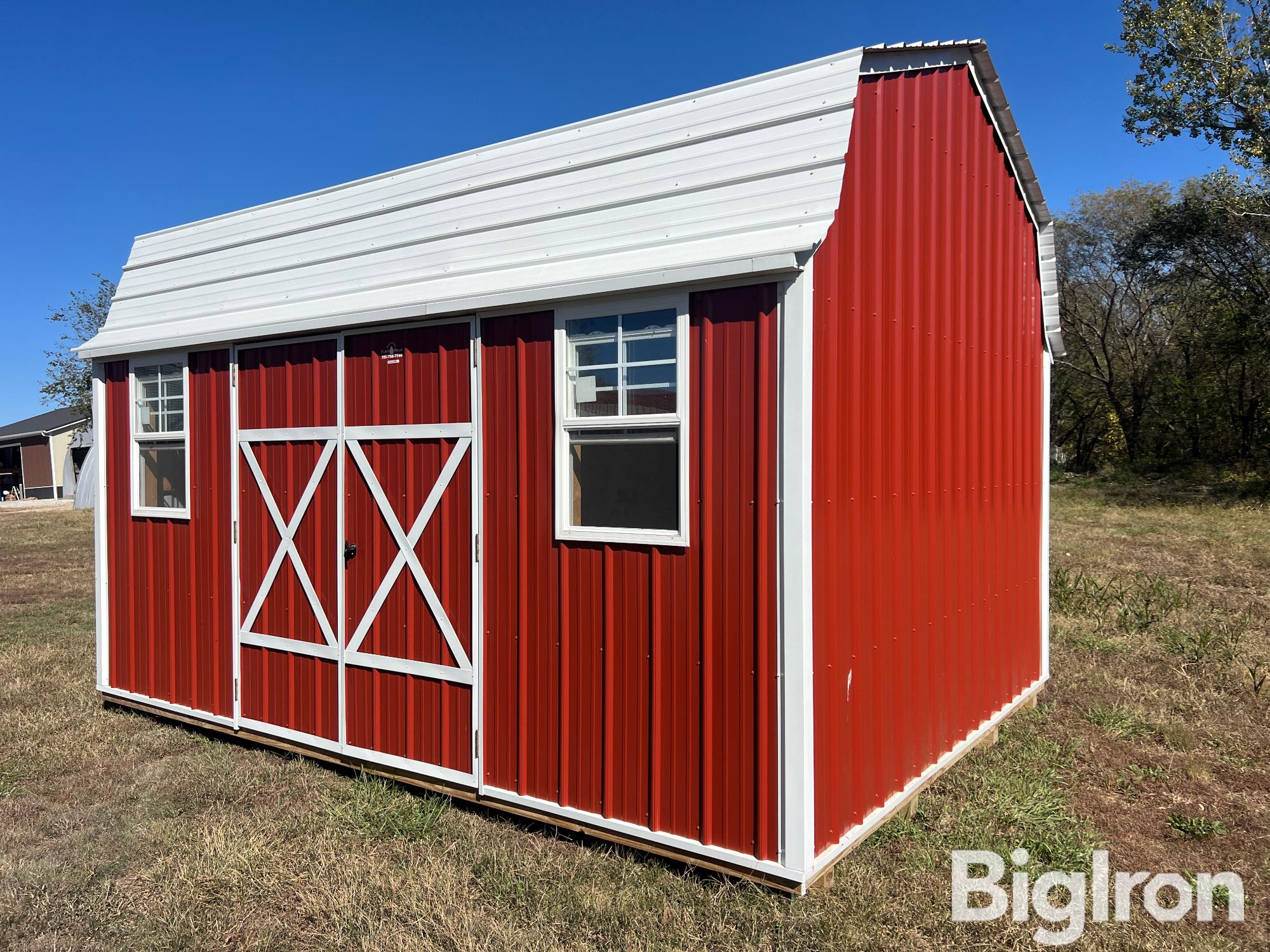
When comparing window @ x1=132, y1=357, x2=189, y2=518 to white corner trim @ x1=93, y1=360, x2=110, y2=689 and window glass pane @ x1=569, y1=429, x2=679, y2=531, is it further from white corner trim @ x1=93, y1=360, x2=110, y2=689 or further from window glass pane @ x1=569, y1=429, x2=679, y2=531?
window glass pane @ x1=569, y1=429, x2=679, y2=531

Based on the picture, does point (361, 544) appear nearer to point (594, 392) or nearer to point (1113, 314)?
point (594, 392)

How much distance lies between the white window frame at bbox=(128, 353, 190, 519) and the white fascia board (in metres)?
0.12

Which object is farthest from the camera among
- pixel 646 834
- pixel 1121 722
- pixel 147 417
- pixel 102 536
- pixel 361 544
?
pixel 102 536

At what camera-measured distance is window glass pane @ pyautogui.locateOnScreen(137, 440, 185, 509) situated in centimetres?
685

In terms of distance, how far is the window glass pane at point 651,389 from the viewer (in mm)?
4363

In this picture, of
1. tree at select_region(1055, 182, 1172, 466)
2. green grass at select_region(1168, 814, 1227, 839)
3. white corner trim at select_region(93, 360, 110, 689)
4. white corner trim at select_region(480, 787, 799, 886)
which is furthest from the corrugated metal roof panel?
tree at select_region(1055, 182, 1172, 466)

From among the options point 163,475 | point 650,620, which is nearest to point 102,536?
point 163,475

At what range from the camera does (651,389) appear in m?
4.43

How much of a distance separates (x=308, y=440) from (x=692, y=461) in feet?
9.70

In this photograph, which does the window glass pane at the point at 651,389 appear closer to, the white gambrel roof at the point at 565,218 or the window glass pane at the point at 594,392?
the window glass pane at the point at 594,392

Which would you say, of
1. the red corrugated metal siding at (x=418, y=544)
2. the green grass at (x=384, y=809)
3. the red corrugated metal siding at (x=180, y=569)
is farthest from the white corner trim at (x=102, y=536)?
the green grass at (x=384, y=809)

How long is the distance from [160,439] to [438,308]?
3.21 metres

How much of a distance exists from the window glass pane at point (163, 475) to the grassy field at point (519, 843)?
1.75m

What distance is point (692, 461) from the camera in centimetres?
426
